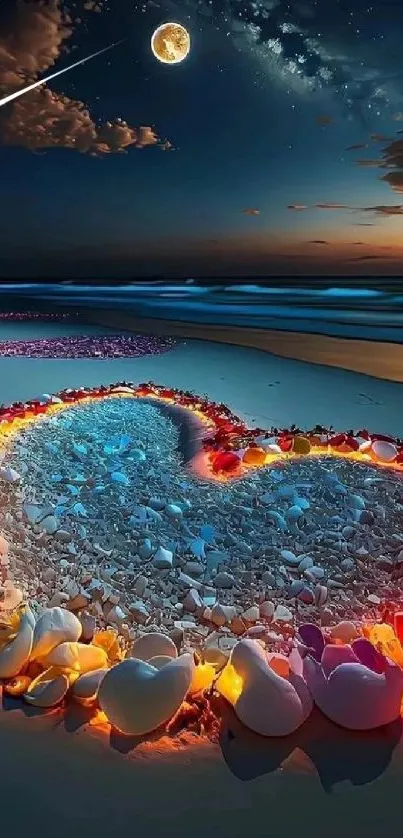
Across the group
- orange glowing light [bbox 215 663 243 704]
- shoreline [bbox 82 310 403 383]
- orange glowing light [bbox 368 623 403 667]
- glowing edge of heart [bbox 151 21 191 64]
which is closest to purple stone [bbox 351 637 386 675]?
orange glowing light [bbox 368 623 403 667]

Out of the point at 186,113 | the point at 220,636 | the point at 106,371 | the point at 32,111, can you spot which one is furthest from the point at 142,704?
the point at 32,111

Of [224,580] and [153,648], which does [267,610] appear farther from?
[153,648]

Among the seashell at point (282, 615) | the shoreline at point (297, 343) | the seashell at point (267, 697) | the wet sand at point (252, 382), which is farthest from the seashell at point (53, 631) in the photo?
the shoreline at point (297, 343)

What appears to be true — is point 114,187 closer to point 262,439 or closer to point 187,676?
point 262,439

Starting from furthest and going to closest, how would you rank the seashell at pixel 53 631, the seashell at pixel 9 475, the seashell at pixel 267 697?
the seashell at pixel 9 475
the seashell at pixel 53 631
the seashell at pixel 267 697

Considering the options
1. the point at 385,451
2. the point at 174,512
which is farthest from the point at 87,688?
the point at 385,451

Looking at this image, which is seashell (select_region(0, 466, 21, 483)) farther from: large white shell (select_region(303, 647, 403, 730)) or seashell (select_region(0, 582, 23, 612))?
large white shell (select_region(303, 647, 403, 730))

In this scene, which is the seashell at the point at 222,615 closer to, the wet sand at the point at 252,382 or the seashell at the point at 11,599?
the seashell at the point at 11,599
